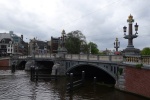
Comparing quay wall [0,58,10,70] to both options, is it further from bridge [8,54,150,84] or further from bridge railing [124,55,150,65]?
bridge railing [124,55,150,65]

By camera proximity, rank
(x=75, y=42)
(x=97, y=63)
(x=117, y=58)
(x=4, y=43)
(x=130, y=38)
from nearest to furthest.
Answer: (x=130, y=38), (x=117, y=58), (x=97, y=63), (x=75, y=42), (x=4, y=43)

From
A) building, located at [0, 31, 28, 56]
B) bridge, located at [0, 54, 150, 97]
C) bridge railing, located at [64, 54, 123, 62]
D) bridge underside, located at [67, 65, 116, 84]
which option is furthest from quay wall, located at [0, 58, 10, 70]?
bridge railing, located at [64, 54, 123, 62]

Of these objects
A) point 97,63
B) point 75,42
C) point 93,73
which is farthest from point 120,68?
point 75,42

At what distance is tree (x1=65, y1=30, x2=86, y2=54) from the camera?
83.9 meters

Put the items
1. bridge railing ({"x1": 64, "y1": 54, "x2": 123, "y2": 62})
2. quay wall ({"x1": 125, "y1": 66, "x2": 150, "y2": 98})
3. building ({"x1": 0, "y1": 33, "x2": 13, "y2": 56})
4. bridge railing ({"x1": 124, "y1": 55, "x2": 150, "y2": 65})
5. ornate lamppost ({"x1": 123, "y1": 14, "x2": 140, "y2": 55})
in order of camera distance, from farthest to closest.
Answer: building ({"x1": 0, "y1": 33, "x2": 13, "y2": 56}) → bridge railing ({"x1": 64, "y1": 54, "x2": 123, "y2": 62}) → ornate lamppost ({"x1": 123, "y1": 14, "x2": 140, "y2": 55}) → bridge railing ({"x1": 124, "y1": 55, "x2": 150, "y2": 65}) → quay wall ({"x1": 125, "y1": 66, "x2": 150, "y2": 98})

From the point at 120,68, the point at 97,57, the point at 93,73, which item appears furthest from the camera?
the point at 93,73

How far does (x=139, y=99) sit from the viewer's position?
2486 centimetres

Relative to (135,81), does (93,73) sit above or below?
below

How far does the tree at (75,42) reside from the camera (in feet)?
275

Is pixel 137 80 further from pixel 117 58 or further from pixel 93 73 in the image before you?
pixel 93 73

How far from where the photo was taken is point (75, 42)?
8544cm

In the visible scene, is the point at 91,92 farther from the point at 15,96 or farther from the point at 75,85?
the point at 15,96

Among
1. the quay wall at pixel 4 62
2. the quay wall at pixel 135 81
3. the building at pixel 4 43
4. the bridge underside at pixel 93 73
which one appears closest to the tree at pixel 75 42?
the quay wall at pixel 4 62

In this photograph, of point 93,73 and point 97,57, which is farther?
point 93,73
